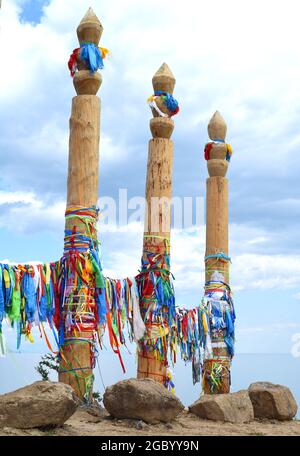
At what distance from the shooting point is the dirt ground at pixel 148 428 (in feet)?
17.1

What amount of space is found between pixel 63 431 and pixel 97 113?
141 inches

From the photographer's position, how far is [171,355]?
7.89 metres

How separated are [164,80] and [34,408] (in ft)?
16.0

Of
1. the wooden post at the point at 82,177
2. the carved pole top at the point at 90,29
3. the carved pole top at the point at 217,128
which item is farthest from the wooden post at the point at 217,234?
the carved pole top at the point at 90,29

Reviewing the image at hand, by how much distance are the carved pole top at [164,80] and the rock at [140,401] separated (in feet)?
13.4

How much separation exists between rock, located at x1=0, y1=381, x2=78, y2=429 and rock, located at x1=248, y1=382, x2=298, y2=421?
2.92m

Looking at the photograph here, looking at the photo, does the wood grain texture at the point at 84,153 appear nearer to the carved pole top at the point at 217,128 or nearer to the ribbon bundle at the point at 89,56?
the ribbon bundle at the point at 89,56

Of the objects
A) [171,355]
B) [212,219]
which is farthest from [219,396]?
[212,219]

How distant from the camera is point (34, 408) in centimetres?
496

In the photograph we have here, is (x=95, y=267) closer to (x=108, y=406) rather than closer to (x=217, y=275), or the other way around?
(x=108, y=406)

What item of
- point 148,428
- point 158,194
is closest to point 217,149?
point 158,194
